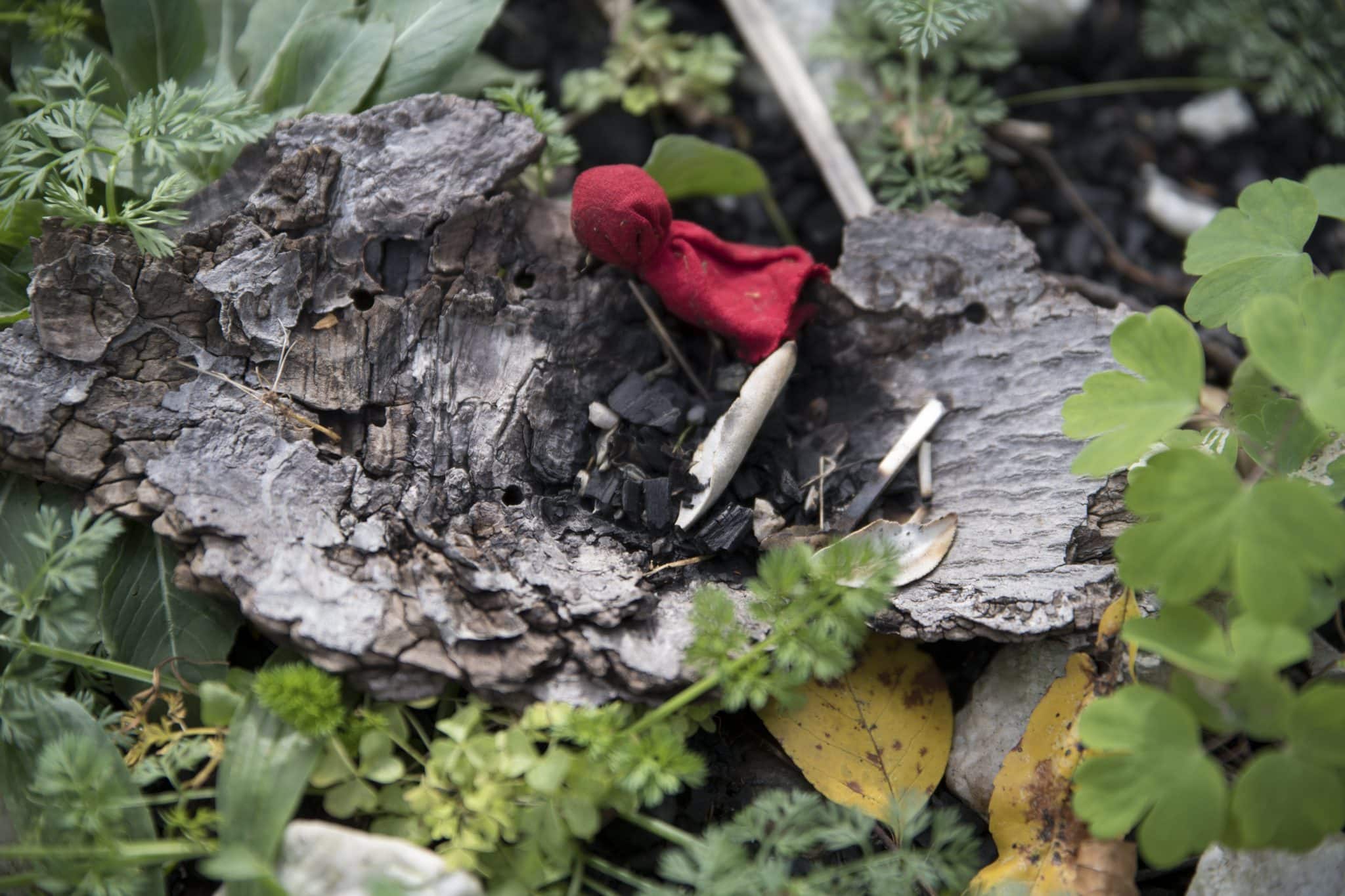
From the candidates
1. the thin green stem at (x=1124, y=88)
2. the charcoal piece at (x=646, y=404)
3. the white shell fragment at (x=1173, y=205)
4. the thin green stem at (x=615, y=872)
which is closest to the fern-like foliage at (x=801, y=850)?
the thin green stem at (x=615, y=872)

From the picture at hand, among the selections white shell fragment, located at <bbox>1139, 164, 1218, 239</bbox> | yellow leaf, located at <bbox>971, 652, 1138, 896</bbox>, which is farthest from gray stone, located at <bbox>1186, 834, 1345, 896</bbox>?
white shell fragment, located at <bbox>1139, 164, 1218, 239</bbox>

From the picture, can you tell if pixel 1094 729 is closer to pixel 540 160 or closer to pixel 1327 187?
pixel 1327 187

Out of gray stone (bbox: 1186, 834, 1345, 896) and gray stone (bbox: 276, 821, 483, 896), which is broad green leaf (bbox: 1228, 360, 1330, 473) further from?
gray stone (bbox: 276, 821, 483, 896)

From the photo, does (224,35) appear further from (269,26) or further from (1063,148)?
(1063,148)

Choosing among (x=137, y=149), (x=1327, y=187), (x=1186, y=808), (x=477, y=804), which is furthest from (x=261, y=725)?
(x=1327, y=187)

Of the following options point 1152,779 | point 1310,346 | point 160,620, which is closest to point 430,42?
point 160,620
